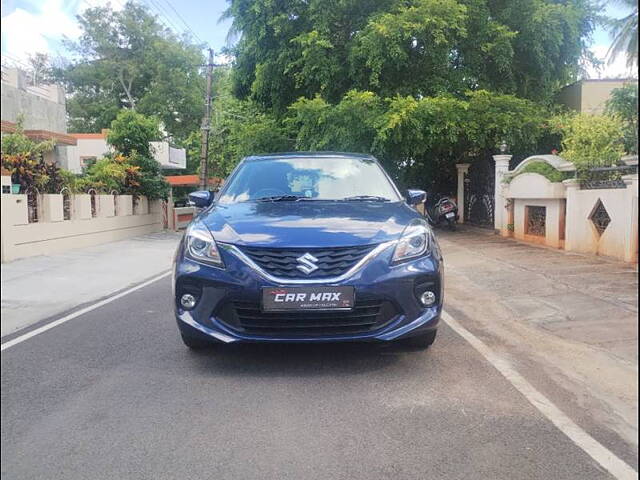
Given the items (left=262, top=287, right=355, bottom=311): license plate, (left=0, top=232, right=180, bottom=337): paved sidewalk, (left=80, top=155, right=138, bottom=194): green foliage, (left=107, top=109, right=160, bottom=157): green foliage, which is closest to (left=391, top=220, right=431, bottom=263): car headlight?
(left=262, top=287, right=355, bottom=311): license plate

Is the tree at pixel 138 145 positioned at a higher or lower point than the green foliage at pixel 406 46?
lower

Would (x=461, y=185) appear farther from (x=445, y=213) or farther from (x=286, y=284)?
(x=286, y=284)

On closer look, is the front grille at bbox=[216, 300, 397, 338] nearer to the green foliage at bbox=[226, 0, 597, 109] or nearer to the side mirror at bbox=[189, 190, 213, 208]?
the side mirror at bbox=[189, 190, 213, 208]

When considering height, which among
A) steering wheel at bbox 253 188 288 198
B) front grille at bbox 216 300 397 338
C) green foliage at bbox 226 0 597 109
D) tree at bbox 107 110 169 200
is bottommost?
front grille at bbox 216 300 397 338

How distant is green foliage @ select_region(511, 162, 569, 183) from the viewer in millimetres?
10833

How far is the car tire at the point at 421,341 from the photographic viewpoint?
4.31 m

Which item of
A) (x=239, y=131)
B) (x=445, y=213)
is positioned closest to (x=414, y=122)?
(x=445, y=213)

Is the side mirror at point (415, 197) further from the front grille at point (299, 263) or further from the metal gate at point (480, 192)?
the metal gate at point (480, 192)

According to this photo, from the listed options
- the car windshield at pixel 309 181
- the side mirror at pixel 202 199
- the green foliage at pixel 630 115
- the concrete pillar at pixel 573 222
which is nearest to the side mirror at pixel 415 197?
the car windshield at pixel 309 181

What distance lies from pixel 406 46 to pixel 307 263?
13143 mm

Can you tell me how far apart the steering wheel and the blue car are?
0.72m

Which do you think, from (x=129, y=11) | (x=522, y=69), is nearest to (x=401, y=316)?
(x=129, y=11)

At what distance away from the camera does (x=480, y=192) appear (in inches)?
680

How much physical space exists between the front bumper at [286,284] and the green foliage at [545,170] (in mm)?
7729
